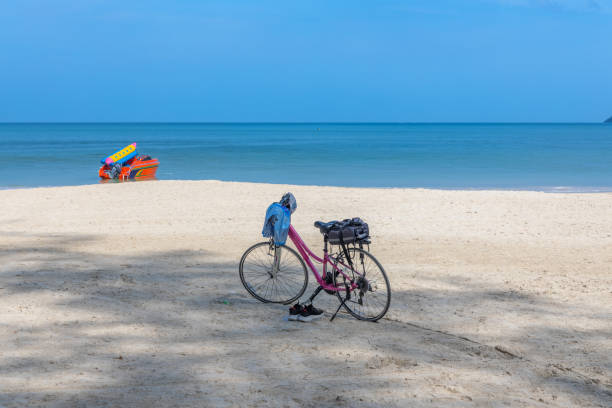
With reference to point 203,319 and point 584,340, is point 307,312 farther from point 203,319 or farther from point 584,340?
point 584,340

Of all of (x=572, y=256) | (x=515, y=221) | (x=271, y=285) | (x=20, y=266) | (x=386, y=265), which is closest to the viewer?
(x=271, y=285)

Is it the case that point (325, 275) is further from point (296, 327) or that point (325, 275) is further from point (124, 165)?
point (124, 165)

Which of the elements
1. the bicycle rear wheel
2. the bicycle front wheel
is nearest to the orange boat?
the bicycle front wheel

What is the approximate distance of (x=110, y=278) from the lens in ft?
21.7

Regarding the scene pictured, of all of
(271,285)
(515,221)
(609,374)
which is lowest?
(609,374)

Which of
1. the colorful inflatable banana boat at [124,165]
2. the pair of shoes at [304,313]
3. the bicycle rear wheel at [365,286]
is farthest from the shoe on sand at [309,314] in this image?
the colorful inflatable banana boat at [124,165]

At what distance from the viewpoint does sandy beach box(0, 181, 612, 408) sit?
381cm

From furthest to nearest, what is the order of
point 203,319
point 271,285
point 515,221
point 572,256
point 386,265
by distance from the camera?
point 515,221, point 572,256, point 386,265, point 271,285, point 203,319

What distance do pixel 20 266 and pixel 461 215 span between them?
7933mm

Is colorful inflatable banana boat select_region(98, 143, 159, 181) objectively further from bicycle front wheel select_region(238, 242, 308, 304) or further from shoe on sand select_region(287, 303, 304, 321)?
shoe on sand select_region(287, 303, 304, 321)

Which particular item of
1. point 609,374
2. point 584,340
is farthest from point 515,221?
point 609,374

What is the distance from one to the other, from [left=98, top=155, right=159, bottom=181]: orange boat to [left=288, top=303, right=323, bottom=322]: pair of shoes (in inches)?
800

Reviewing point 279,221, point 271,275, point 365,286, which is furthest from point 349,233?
point 271,275

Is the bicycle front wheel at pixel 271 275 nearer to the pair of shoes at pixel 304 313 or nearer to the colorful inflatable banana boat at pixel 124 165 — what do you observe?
the pair of shoes at pixel 304 313
